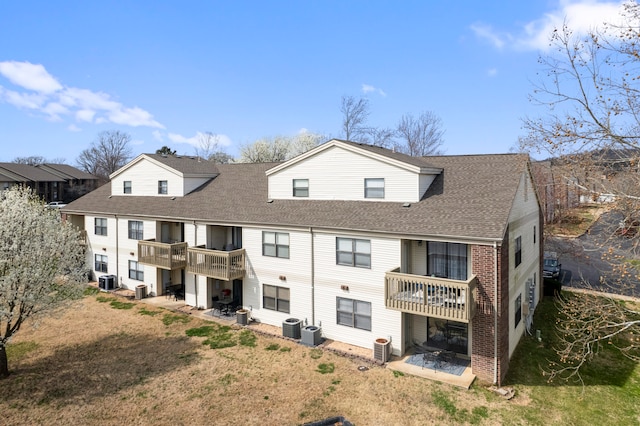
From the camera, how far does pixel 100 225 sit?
27516 millimetres

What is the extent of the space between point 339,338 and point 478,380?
5.82 meters

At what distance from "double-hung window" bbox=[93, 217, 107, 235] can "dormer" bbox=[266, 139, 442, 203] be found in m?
13.5

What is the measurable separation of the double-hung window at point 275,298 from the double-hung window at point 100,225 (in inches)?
566

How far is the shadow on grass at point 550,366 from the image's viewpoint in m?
14.2

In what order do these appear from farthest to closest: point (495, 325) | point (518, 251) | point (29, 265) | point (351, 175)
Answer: point (351, 175) < point (518, 251) < point (29, 265) < point (495, 325)

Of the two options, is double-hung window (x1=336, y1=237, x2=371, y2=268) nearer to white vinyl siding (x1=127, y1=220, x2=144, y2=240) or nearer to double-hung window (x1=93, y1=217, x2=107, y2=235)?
white vinyl siding (x1=127, y1=220, x2=144, y2=240)

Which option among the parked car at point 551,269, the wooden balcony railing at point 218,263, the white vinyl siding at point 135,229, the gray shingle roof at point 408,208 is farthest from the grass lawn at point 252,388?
the parked car at point 551,269

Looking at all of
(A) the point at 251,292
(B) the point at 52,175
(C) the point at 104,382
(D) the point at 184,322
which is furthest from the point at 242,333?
(B) the point at 52,175

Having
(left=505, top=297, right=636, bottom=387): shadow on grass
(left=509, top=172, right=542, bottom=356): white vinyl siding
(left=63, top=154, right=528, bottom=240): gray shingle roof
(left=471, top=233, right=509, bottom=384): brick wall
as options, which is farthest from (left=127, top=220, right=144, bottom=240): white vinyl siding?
(left=505, top=297, right=636, bottom=387): shadow on grass

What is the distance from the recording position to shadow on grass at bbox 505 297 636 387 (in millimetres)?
14250

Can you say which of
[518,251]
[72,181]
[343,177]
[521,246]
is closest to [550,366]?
[518,251]

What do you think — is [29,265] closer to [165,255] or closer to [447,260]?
[165,255]

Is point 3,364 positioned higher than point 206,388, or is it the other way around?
point 3,364

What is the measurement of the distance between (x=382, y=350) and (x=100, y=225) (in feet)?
71.9
